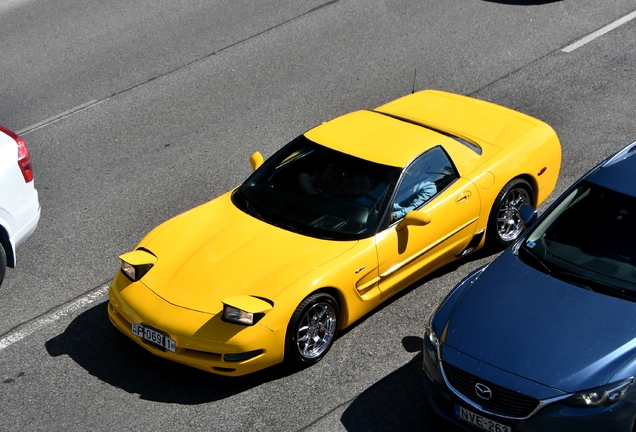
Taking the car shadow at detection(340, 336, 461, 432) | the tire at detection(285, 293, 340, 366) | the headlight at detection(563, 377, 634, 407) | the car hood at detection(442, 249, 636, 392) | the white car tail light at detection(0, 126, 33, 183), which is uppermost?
the white car tail light at detection(0, 126, 33, 183)

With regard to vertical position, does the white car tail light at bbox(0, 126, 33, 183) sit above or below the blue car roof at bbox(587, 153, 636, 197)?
above

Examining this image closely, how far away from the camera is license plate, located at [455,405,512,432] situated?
5.34 m

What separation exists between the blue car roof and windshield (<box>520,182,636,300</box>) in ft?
0.16

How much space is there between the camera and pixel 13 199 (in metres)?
7.68

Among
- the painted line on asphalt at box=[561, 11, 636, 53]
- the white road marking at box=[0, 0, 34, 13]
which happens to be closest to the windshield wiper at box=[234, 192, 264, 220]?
the painted line on asphalt at box=[561, 11, 636, 53]

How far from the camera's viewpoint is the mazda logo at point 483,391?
537 cm

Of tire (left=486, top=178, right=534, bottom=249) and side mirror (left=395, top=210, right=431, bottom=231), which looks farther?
tire (left=486, top=178, right=534, bottom=249)

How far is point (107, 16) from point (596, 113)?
7.54 m

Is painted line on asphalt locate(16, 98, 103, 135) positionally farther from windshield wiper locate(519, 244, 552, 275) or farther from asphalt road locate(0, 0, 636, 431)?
windshield wiper locate(519, 244, 552, 275)

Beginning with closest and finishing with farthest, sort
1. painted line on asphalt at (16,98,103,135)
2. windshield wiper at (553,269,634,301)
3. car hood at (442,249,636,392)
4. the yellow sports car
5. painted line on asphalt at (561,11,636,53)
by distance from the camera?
car hood at (442,249,636,392) < windshield wiper at (553,269,634,301) < the yellow sports car < painted line on asphalt at (16,98,103,135) < painted line on asphalt at (561,11,636,53)

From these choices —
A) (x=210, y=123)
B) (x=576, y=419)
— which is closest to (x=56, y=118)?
(x=210, y=123)

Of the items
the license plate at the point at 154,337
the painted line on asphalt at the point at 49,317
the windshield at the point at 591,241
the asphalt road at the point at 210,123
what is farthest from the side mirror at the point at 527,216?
the painted line on asphalt at the point at 49,317

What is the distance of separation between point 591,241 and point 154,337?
3282mm

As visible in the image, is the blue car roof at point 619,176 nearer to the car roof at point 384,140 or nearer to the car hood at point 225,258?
the car roof at point 384,140
